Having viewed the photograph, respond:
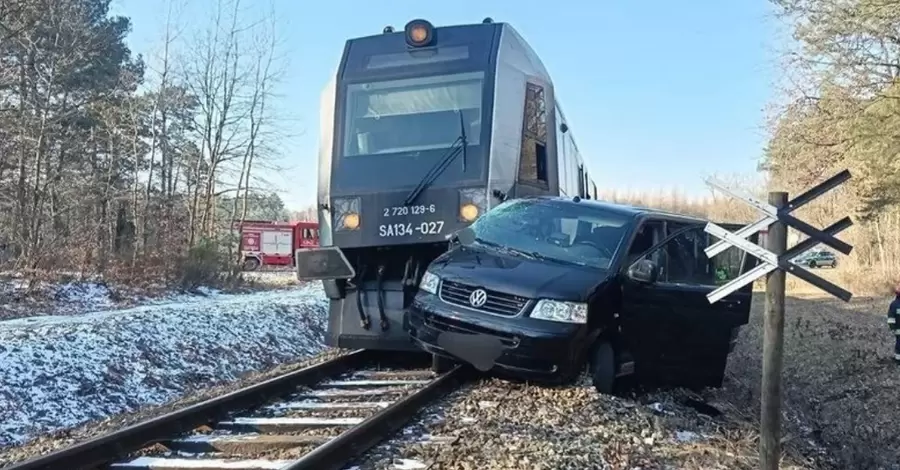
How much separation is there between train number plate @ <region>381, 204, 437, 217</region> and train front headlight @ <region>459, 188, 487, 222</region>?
305 millimetres

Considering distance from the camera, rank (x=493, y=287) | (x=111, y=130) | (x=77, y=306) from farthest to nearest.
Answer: (x=111, y=130) < (x=77, y=306) < (x=493, y=287)

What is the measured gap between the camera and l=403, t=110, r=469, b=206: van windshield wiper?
28.1 ft

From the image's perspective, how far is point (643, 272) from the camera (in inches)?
281

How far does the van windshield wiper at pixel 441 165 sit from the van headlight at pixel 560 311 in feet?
8.27

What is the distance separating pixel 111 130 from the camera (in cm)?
3103

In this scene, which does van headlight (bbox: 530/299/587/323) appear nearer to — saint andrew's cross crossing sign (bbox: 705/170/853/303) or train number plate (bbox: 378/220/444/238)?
saint andrew's cross crossing sign (bbox: 705/170/853/303)

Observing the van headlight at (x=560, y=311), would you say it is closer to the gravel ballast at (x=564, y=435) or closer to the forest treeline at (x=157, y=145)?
the gravel ballast at (x=564, y=435)

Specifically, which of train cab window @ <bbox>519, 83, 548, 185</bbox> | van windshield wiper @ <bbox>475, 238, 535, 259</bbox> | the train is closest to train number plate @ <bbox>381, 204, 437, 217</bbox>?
the train

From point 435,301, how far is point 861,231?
112 feet

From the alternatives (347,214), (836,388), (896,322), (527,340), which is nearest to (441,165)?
(347,214)

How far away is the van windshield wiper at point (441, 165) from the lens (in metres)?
8.58

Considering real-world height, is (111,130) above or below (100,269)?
above

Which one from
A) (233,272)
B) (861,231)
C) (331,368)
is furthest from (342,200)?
(861,231)

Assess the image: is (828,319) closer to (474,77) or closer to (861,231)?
(474,77)
